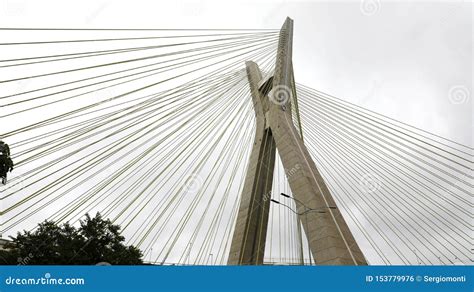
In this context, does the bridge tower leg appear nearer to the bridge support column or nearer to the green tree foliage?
the bridge support column

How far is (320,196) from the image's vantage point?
13.8m

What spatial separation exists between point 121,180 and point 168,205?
224 centimetres

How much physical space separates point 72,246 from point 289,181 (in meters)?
14.7

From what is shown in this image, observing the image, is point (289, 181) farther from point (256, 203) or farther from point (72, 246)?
point (72, 246)

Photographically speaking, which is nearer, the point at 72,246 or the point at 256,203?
the point at 256,203

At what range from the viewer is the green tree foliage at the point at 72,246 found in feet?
67.7

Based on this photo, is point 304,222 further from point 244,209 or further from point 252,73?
point 252,73

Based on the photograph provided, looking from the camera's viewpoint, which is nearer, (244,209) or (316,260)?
(316,260)

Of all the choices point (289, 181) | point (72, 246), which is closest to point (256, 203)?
point (289, 181)

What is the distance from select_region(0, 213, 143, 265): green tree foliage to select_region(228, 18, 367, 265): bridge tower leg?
909 cm

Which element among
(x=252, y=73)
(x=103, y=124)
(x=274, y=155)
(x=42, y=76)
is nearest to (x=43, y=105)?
(x=42, y=76)

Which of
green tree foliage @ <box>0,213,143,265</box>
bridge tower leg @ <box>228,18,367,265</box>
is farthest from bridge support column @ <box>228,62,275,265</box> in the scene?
green tree foliage @ <box>0,213,143,265</box>

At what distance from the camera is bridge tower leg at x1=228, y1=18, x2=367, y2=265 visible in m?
12.8

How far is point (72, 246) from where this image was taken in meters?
21.5
